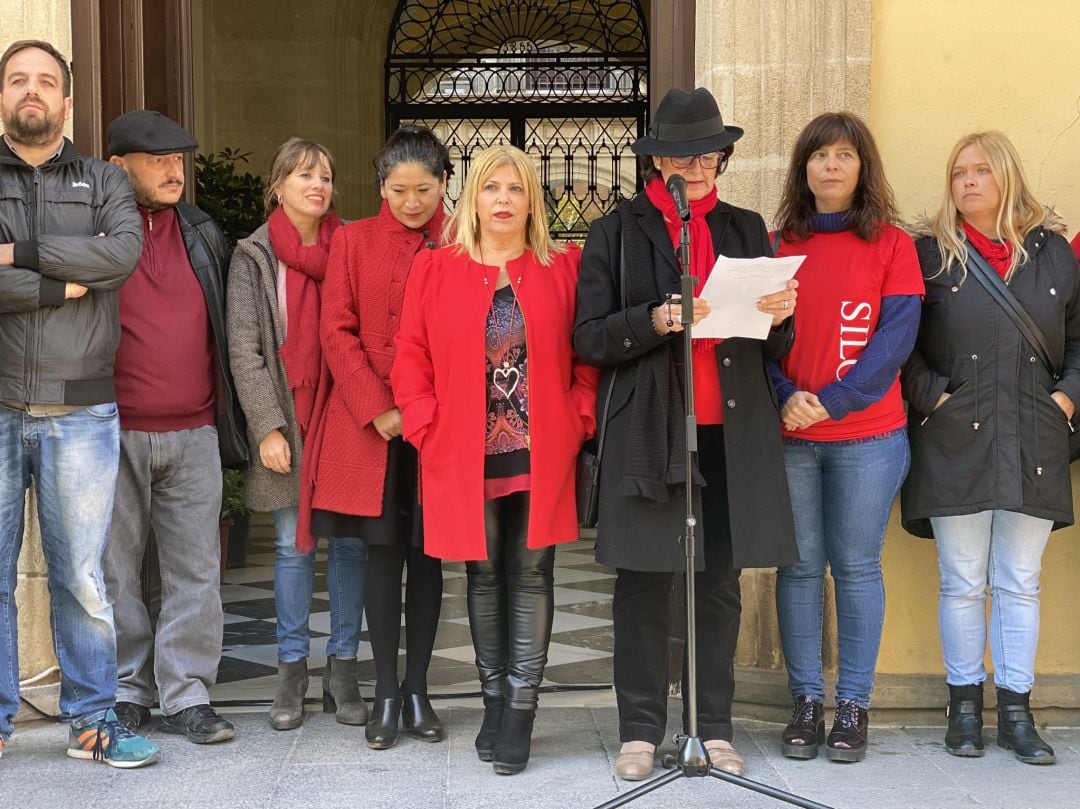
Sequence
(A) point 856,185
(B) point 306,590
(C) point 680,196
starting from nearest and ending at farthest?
(C) point 680,196, (A) point 856,185, (B) point 306,590

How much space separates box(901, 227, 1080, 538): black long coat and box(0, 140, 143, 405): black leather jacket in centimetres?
234

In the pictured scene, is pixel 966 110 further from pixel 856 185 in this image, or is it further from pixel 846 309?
pixel 846 309

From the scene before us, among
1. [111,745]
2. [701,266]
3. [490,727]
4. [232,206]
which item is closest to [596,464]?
[701,266]

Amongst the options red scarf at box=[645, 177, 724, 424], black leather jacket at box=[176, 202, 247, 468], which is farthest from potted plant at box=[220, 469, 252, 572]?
red scarf at box=[645, 177, 724, 424]

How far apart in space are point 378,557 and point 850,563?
4.61ft

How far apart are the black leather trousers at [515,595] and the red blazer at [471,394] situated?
92 mm

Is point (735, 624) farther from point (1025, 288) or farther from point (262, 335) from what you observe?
point (262, 335)

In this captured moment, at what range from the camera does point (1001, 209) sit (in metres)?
4.12

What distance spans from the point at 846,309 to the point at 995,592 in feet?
3.26

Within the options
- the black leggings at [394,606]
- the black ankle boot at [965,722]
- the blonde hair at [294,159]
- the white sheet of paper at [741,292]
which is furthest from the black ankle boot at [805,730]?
the blonde hair at [294,159]

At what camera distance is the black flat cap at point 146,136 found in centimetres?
418

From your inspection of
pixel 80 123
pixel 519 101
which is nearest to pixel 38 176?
pixel 80 123

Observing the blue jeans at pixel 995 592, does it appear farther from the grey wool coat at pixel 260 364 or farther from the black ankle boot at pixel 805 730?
the grey wool coat at pixel 260 364

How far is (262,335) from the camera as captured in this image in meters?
4.35
